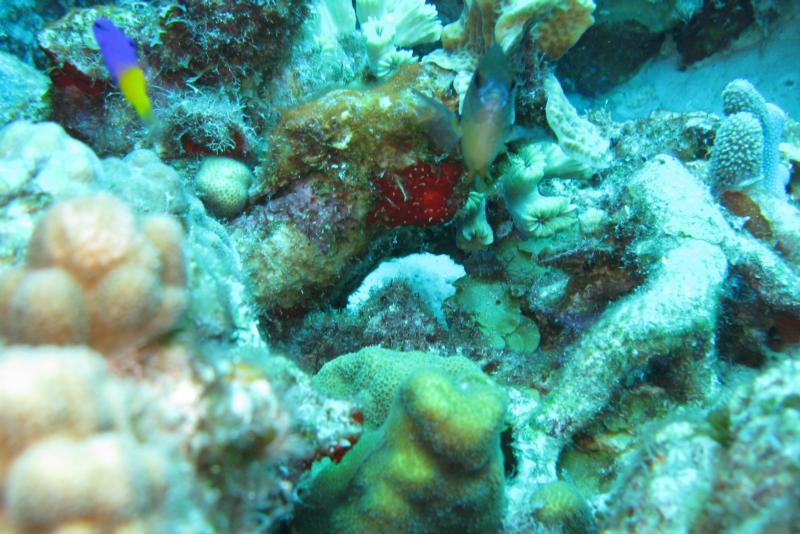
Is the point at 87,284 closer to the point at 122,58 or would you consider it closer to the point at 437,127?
the point at 122,58

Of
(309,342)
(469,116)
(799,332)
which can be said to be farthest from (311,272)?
(799,332)

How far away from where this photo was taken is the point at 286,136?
333 cm

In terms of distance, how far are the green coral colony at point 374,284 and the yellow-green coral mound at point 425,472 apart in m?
0.01

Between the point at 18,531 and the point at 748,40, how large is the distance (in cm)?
1028

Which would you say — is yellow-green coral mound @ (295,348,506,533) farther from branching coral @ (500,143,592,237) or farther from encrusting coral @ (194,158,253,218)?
branching coral @ (500,143,592,237)

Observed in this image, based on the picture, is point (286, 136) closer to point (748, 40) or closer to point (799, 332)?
point (799, 332)

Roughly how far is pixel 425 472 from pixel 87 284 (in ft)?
4.65

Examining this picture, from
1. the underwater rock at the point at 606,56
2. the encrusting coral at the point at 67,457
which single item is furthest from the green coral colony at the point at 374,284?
the underwater rock at the point at 606,56

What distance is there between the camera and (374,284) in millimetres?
4293

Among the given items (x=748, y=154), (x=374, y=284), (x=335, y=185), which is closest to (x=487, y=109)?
(x=335, y=185)

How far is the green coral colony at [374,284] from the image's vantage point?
1217 mm

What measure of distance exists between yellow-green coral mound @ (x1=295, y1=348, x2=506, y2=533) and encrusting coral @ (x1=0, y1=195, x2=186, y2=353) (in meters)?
1.08

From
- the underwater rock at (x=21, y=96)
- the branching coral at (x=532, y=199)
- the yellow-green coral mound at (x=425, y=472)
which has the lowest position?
the yellow-green coral mound at (x=425, y=472)

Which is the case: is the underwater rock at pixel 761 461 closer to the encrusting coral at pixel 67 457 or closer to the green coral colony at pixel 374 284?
the green coral colony at pixel 374 284
